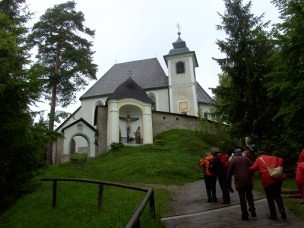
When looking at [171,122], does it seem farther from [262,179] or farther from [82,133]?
[262,179]

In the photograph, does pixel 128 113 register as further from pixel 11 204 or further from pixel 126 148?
pixel 11 204

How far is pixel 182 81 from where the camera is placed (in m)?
40.8

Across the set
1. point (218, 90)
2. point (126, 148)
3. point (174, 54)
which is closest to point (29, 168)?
point (218, 90)

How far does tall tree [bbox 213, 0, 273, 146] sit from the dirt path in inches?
243

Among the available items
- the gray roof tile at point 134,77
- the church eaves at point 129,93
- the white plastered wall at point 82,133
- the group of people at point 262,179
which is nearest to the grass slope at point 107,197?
the group of people at point 262,179

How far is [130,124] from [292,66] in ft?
Answer: 74.3

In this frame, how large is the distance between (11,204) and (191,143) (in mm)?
19364

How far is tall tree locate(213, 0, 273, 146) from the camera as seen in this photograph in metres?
17.2

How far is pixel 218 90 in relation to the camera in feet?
59.5

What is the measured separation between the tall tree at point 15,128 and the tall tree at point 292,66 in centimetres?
741

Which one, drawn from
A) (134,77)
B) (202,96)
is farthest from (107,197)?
(134,77)

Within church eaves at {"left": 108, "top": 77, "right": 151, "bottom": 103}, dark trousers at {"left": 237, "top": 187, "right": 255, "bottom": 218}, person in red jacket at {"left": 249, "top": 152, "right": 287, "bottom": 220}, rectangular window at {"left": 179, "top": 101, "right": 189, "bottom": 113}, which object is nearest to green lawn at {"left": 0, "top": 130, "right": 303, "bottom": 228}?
person in red jacket at {"left": 249, "top": 152, "right": 287, "bottom": 220}

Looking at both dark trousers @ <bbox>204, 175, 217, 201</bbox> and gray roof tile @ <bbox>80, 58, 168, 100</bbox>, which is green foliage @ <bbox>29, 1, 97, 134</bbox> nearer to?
gray roof tile @ <bbox>80, 58, 168, 100</bbox>

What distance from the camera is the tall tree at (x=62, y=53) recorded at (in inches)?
1116
